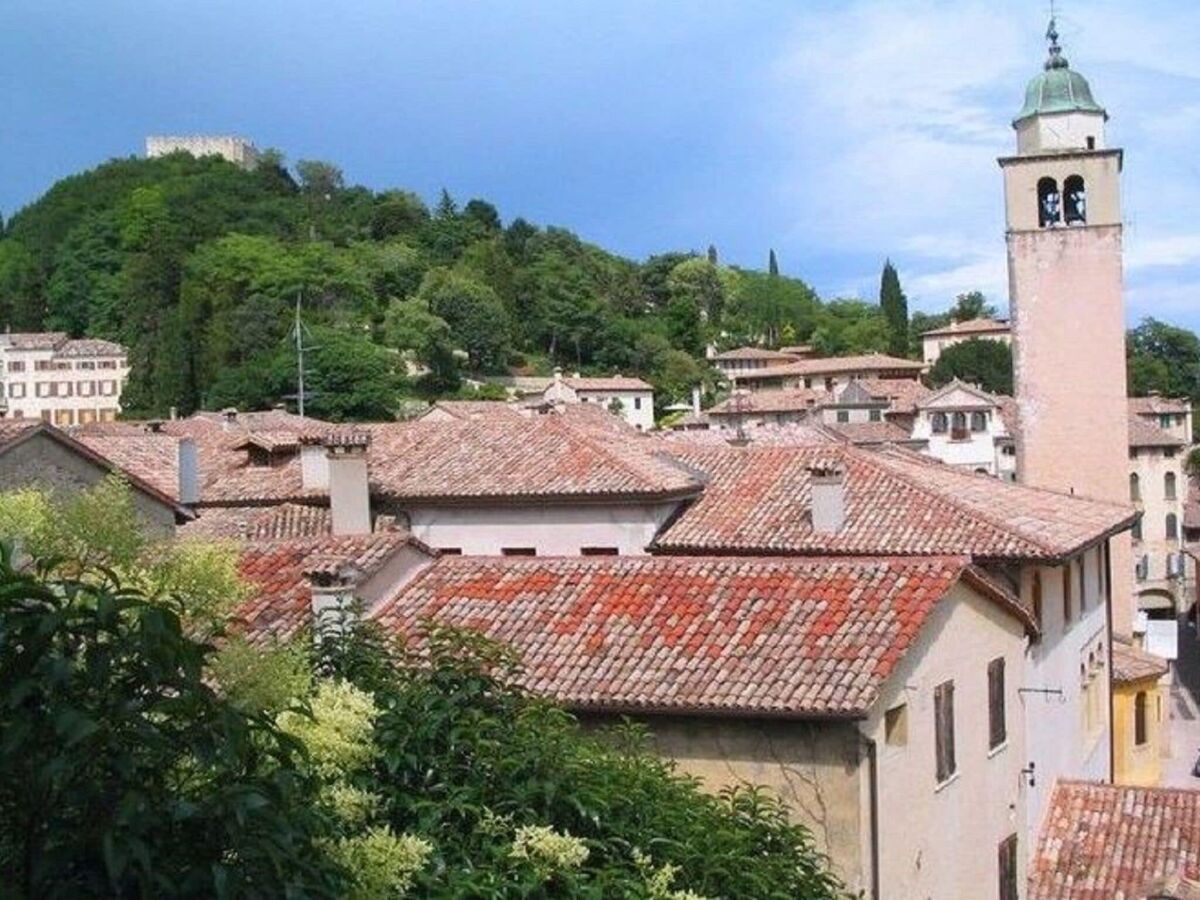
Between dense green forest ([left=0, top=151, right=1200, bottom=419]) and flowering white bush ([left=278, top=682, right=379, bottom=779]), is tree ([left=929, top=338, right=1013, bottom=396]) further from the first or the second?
flowering white bush ([left=278, top=682, right=379, bottom=779])

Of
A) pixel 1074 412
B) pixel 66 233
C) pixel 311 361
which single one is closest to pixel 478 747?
pixel 1074 412

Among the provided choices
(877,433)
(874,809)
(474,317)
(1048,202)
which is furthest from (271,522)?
(474,317)

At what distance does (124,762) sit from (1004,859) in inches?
546

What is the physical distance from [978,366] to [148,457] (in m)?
83.5

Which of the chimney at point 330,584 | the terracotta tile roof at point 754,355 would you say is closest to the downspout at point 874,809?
the chimney at point 330,584

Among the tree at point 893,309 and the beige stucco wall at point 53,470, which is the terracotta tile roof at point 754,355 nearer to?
the tree at point 893,309

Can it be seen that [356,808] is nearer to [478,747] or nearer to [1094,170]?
[478,747]

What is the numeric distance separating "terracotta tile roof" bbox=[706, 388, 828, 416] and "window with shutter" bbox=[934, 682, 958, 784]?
6573cm

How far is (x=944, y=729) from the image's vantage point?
1485cm

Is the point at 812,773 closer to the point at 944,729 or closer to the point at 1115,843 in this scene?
the point at 944,729

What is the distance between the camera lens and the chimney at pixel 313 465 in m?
26.0

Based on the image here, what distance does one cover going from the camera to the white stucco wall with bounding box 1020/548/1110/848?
19344mm

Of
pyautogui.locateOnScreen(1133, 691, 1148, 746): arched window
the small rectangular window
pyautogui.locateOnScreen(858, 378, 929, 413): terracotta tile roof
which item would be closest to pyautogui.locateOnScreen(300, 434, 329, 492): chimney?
the small rectangular window

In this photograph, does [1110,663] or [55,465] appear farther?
[1110,663]
